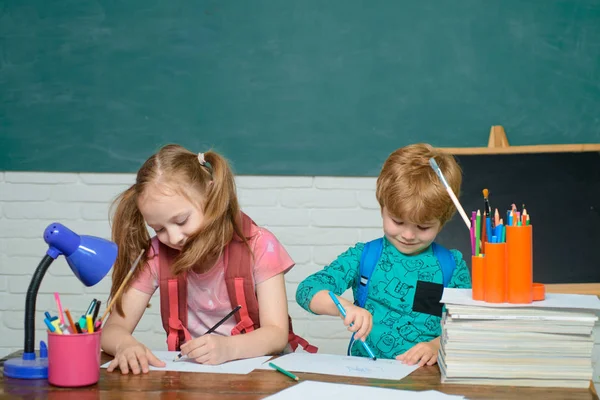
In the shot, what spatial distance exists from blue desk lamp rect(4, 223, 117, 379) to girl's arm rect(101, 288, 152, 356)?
0.65ft

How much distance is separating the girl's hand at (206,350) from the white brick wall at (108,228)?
1.45 m

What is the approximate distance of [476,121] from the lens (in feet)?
9.07

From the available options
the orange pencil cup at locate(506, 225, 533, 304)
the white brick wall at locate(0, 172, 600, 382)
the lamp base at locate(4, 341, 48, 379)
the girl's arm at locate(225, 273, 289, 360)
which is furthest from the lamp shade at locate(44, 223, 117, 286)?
the white brick wall at locate(0, 172, 600, 382)

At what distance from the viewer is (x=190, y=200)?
158 centimetres

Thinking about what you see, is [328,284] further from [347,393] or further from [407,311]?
[347,393]

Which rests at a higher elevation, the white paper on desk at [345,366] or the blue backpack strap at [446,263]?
the blue backpack strap at [446,263]

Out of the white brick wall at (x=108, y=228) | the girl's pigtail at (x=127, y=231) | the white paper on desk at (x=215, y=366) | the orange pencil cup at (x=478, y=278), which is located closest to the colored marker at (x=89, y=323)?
the white paper on desk at (x=215, y=366)

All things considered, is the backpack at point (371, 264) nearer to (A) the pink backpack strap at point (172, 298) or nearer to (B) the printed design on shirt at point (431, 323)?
(B) the printed design on shirt at point (431, 323)

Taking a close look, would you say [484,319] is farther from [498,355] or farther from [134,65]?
[134,65]

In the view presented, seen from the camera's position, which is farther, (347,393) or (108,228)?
(108,228)

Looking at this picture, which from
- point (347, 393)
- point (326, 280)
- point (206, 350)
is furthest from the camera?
point (326, 280)

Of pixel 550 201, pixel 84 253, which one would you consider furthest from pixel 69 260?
pixel 550 201

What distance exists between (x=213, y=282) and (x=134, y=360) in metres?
0.42

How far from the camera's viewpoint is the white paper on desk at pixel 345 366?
1.29 m
